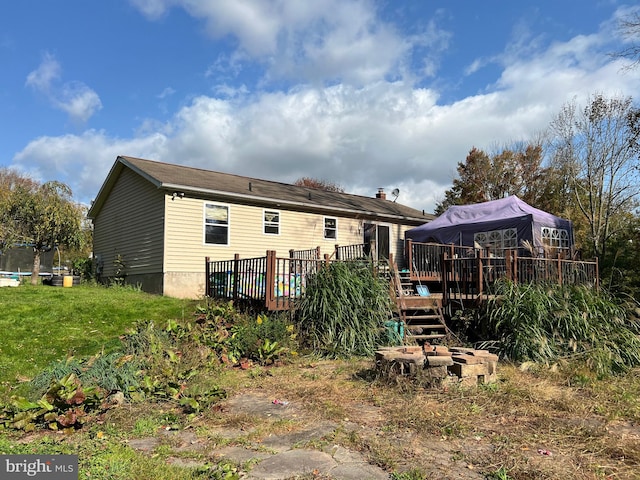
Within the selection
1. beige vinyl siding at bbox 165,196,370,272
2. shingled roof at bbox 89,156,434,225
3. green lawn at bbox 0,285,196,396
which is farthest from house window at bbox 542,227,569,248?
green lawn at bbox 0,285,196,396

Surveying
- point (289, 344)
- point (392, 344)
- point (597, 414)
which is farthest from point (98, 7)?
point (597, 414)

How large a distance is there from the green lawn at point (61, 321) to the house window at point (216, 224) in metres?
2.63

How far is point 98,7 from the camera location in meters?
9.12

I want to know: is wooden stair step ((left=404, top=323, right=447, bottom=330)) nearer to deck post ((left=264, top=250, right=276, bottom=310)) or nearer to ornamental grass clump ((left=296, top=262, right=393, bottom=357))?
ornamental grass clump ((left=296, top=262, right=393, bottom=357))

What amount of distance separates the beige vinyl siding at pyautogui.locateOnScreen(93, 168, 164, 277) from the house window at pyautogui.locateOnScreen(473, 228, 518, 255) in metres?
9.89

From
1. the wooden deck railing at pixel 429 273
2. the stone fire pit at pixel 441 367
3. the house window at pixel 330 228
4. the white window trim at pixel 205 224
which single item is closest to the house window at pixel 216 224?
the white window trim at pixel 205 224

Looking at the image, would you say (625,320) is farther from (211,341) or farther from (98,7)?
(98,7)

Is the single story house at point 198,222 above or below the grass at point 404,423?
above

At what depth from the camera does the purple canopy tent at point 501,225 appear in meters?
12.6

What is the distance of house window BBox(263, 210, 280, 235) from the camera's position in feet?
46.7

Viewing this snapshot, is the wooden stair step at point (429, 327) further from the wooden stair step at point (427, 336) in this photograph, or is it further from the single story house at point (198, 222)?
the single story house at point (198, 222)

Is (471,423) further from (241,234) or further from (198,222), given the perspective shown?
(241,234)

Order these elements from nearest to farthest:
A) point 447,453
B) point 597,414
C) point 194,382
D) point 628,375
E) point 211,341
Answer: point 447,453 → point 597,414 → point 194,382 → point 628,375 → point 211,341

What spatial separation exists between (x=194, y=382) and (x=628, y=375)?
5697 mm
